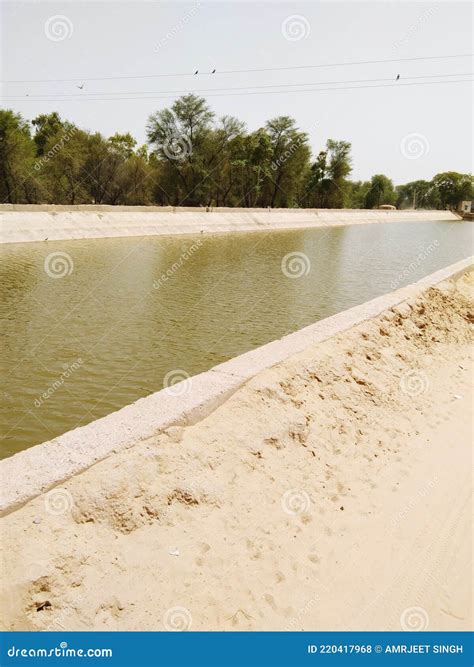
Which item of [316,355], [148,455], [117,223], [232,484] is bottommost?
[232,484]

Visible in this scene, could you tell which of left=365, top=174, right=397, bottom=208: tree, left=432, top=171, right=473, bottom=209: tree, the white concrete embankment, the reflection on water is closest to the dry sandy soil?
the white concrete embankment

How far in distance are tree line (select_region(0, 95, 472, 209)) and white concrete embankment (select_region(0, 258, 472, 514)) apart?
3321cm

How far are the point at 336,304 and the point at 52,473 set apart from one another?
9.69 metres

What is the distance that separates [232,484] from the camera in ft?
14.3

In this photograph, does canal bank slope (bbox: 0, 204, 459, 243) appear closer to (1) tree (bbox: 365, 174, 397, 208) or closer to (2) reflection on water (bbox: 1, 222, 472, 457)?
(2) reflection on water (bbox: 1, 222, 472, 457)

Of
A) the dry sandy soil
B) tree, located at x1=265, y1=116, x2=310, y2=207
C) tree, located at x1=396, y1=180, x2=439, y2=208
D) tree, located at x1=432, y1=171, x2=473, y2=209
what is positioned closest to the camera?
the dry sandy soil

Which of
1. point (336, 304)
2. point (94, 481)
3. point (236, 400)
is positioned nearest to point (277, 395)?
point (236, 400)

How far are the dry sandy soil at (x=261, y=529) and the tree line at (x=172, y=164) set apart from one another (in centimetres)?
3438

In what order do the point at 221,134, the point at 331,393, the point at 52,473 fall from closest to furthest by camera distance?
the point at 52,473
the point at 331,393
the point at 221,134

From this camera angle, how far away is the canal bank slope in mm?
24500

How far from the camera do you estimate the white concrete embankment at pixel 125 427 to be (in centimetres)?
376

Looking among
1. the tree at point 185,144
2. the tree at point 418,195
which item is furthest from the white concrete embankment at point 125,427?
the tree at point 418,195

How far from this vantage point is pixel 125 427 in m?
4.50

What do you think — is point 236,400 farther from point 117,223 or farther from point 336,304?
point 117,223
